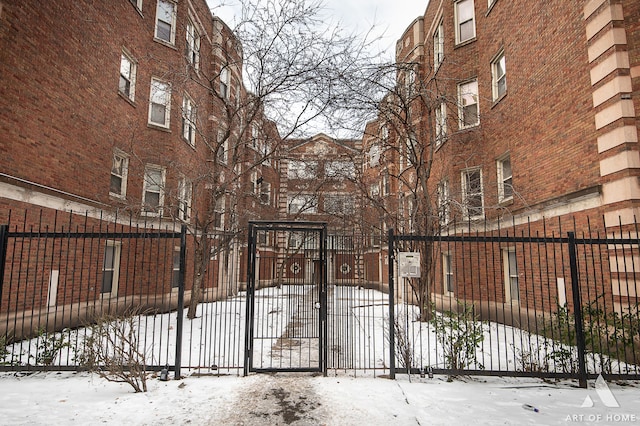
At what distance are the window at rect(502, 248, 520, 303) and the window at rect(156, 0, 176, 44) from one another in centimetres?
1638

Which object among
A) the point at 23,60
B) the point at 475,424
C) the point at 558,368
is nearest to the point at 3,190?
the point at 23,60

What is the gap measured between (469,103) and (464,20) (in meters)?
3.71

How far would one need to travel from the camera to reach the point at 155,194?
48.5 ft

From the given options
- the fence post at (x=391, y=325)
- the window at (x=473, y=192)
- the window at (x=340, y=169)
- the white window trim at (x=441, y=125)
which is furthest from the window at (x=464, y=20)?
the fence post at (x=391, y=325)

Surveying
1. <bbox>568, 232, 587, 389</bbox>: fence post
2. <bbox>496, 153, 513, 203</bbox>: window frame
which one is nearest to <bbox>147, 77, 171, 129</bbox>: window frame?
<bbox>496, 153, 513, 203</bbox>: window frame

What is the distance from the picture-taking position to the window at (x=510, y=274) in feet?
38.0

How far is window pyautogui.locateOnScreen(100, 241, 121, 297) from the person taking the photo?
1209cm

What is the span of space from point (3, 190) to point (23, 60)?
11.1 ft

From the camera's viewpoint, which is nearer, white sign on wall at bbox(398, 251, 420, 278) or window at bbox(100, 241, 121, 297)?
white sign on wall at bbox(398, 251, 420, 278)

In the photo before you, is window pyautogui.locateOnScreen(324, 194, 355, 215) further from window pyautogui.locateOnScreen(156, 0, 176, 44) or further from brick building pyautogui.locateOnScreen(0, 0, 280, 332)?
window pyautogui.locateOnScreen(156, 0, 176, 44)

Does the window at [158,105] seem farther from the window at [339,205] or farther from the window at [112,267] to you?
the window at [339,205]

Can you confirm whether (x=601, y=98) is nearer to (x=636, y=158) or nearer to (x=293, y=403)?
(x=636, y=158)

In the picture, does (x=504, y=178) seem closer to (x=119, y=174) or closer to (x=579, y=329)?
(x=579, y=329)

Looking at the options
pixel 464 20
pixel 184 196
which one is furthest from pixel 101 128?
pixel 464 20
